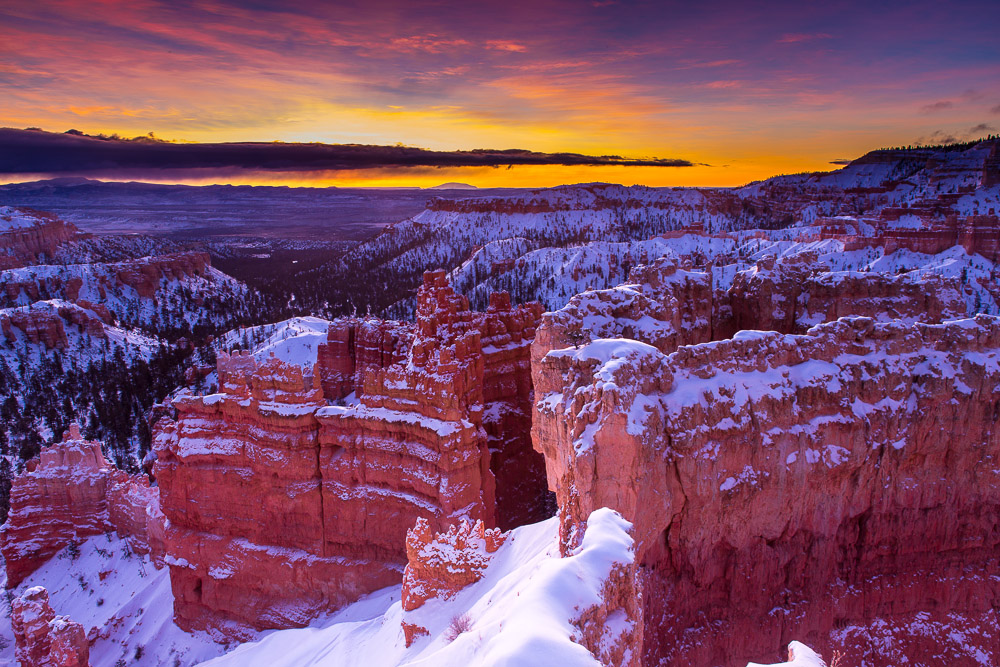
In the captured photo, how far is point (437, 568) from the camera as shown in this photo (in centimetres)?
1209

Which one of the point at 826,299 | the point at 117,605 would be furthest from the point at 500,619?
the point at 117,605

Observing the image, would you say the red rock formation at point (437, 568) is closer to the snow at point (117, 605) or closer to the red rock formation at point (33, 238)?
the snow at point (117, 605)

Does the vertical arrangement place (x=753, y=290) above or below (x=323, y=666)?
above

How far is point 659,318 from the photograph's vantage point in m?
16.4

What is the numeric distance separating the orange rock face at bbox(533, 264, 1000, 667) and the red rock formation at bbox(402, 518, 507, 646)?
9.05 ft

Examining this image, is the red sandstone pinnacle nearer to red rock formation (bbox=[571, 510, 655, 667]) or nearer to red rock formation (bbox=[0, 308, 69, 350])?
red rock formation (bbox=[571, 510, 655, 667])

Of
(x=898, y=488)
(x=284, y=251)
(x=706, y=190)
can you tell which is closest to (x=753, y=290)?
(x=898, y=488)

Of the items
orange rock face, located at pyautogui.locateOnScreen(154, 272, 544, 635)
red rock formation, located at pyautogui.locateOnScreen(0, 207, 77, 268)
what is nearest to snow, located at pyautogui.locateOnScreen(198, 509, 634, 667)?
orange rock face, located at pyautogui.locateOnScreen(154, 272, 544, 635)

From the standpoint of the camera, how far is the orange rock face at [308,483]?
17.6 meters

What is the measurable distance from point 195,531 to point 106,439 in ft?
104

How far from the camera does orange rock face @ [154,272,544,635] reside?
17.6 m

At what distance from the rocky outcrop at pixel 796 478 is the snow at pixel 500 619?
1612mm

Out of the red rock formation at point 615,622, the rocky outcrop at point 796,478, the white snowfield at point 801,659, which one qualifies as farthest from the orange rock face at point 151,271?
the white snowfield at point 801,659

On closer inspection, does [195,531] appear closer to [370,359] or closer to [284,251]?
[370,359]
